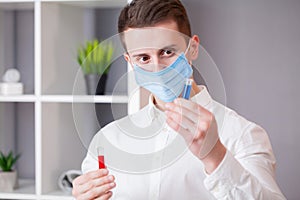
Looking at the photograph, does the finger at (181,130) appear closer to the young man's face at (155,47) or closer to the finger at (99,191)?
the young man's face at (155,47)

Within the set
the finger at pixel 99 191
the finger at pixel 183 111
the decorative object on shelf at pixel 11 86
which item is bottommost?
the finger at pixel 99 191

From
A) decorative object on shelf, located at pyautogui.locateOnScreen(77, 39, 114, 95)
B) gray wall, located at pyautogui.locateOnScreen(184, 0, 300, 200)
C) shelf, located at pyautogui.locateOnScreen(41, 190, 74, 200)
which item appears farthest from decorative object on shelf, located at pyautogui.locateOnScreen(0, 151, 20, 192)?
gray wall, located at pyautogui.locateOnScreen(184, 0, 300, 200)

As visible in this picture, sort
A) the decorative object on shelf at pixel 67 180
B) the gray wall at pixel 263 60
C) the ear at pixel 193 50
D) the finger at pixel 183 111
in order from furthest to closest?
the decorative object on shelf at pixel 67 180
the gray wall at pixel 263 60
the ear at pixel 193 50
the finger at pixel 183 111

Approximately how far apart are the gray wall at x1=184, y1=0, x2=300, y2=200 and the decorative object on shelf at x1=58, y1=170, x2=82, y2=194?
0.68 m

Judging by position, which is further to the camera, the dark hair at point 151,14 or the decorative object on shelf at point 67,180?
the decorative object on shelf at point 67,180

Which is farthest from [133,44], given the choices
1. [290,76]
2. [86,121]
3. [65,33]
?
[65,33]

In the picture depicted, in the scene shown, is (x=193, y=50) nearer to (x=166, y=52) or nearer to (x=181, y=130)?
(x=166, y=52)

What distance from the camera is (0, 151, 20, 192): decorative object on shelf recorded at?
2.43 metres

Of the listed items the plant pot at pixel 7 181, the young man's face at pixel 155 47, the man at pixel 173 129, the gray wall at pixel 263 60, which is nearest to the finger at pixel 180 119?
the man at pixel 173 129

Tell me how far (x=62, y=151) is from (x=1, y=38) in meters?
0.59

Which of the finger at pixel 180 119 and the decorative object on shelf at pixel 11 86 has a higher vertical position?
the finger at pixel 180 119

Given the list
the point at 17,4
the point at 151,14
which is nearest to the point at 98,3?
the point at 17,4

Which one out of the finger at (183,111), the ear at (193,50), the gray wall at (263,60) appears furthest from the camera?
the gray wall at (263,60)

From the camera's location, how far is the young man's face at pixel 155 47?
112 cm
